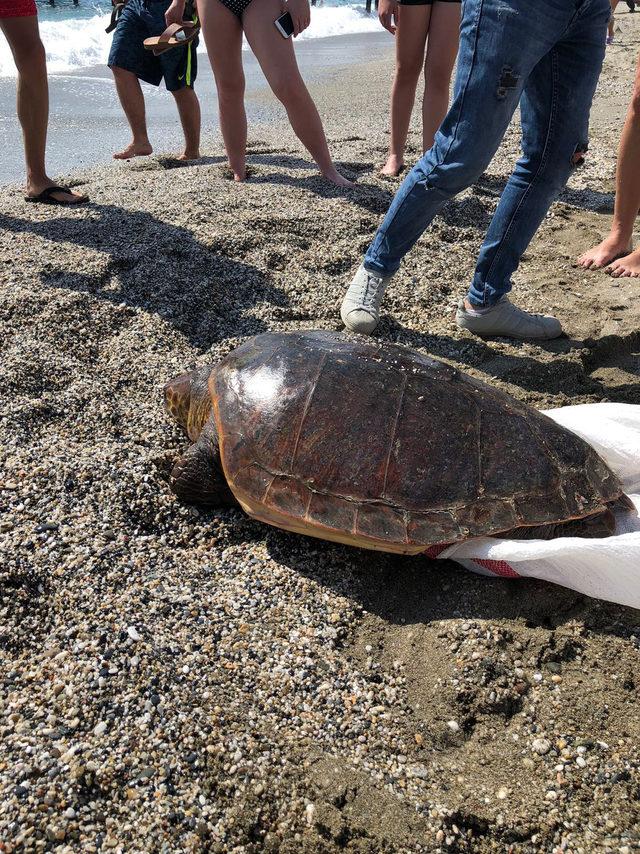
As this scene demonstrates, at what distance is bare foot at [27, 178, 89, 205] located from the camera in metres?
4.00

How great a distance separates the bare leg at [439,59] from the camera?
11.9ft

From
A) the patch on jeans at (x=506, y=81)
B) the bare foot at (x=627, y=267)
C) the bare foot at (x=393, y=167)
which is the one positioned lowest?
the bare foot at (x=627, y=267)

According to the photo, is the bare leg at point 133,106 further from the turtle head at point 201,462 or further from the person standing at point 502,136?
the turtle head at point 201,462

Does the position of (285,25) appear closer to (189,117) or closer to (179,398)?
(189,117)

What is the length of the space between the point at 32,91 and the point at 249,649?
386 centimetres

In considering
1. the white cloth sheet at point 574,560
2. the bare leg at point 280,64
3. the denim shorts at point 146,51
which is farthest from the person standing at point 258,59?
the white cloth sheet at point 574,560

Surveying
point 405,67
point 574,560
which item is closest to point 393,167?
point 405,67

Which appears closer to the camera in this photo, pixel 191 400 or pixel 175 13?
pixel 191 400

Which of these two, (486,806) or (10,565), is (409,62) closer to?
(10,565)

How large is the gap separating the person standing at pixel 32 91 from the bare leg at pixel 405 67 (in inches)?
86.8

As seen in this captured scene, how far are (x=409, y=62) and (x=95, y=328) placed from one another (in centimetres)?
274

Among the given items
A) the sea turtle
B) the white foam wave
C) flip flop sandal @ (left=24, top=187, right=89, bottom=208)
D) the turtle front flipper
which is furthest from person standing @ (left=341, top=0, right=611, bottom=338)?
the white foam wave

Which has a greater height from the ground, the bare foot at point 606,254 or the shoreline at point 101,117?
the shoreline at point 101,117

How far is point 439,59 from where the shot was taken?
3.76 m
